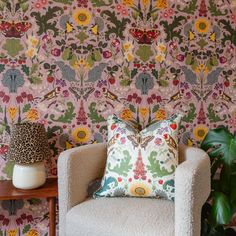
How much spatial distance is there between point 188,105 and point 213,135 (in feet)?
1.41

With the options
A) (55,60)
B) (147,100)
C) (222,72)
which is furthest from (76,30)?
(222,72)

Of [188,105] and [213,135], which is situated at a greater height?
[188,105]

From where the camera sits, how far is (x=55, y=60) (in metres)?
2.00

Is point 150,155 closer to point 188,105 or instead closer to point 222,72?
point 188,105

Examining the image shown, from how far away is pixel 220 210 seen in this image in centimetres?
153

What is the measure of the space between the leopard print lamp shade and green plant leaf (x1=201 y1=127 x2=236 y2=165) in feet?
3.04

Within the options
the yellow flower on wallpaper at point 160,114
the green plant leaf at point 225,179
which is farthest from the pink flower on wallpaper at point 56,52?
the green plant leaf at point 225,179

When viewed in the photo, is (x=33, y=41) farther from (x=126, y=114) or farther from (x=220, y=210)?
(x=220, y=210)

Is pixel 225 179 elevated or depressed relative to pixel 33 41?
depressed

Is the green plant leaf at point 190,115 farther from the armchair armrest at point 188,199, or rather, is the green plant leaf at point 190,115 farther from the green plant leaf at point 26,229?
the green plant leaf at point 26,229

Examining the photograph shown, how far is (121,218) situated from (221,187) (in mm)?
608

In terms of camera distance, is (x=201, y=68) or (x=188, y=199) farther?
(x=201, y=68)

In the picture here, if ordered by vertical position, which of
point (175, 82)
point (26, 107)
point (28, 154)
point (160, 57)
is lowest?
point (28, 154)

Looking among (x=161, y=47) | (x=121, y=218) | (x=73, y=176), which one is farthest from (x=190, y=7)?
(x=121, y=218)
